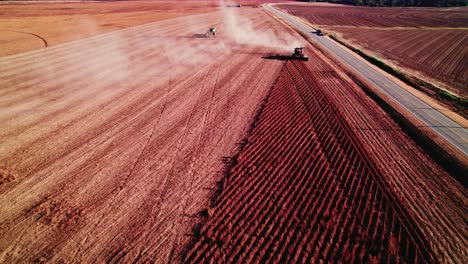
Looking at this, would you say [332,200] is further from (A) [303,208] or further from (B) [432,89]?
(B) [432,89]

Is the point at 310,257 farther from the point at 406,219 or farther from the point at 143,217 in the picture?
the point at 143,217

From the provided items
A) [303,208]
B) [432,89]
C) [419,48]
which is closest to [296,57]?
[432,89]

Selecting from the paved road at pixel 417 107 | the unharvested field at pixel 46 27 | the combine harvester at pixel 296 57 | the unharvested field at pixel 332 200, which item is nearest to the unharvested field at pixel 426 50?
the paved road at pixel 417 107

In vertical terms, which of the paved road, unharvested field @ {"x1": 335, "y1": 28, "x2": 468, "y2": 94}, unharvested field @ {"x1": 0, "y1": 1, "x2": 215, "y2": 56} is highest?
unharvested field @ {"x1": 0, "y1": 1, "x2": 215, "y2": 56}

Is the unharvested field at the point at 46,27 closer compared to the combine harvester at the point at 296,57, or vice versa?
the combine harvester at the point at 296,57

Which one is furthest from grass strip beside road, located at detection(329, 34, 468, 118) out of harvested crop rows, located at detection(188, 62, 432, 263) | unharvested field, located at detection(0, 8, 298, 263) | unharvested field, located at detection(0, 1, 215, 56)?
unharvested field, located at detection(0, 1, 215, 56)

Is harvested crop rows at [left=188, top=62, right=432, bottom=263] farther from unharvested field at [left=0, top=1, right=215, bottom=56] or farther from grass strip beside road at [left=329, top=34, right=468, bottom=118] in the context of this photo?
unharvested field at [left=0, top=1, right=215, bottom=56]

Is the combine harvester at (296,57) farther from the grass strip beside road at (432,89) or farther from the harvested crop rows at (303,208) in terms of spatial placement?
the harvested crop rows at (303,208)

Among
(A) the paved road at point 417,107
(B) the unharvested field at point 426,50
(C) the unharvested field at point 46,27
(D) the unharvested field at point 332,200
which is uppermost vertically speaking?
(C) the unharvested field at point 46,27
